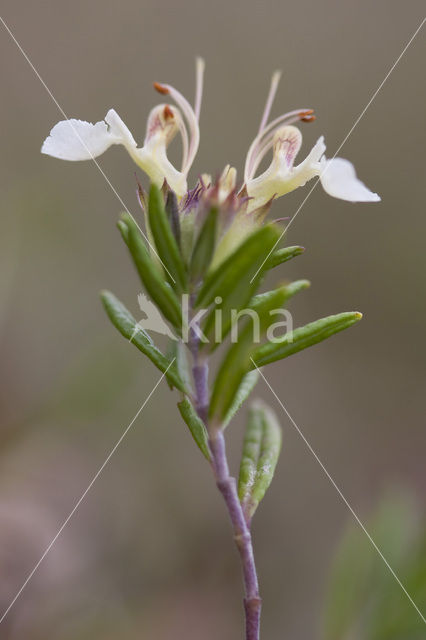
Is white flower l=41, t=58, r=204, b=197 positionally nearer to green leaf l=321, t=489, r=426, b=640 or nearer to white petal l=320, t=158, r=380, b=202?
white petal l=320, t=158, r=380, b=202

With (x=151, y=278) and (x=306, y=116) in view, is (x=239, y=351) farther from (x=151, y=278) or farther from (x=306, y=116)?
(x=306, y=116)

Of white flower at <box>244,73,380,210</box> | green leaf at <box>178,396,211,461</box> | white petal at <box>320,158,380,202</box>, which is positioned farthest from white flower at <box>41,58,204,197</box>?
green leaf at <box>178,396,211,461</box>

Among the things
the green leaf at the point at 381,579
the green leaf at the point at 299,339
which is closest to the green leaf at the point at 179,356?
the green leaf at the point at 299,339

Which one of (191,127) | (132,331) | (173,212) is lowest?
(132,331)

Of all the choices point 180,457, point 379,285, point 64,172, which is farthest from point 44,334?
point 379,285

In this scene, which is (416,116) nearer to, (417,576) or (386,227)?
(386,227)

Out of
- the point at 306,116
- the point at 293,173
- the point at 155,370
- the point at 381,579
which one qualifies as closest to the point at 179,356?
the point at 293,173
